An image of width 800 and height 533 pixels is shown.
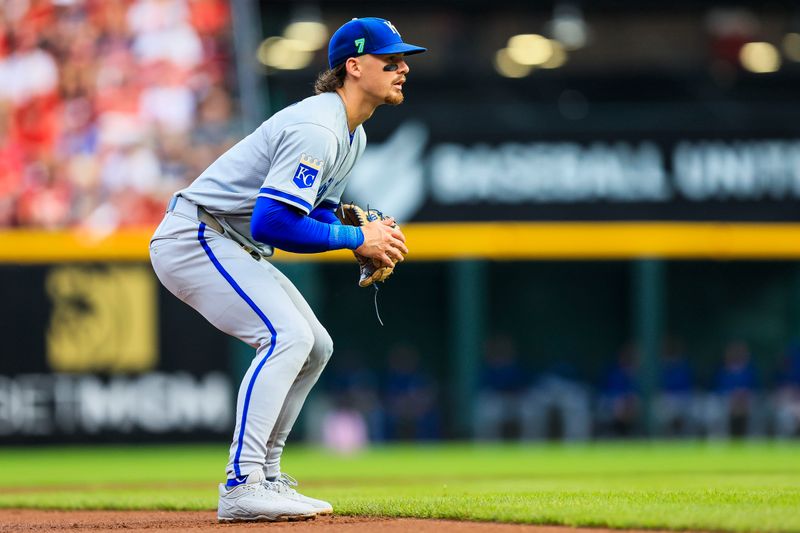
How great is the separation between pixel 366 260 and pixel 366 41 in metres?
0.88

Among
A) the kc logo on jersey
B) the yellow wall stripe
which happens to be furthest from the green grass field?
the yellow wall stripe

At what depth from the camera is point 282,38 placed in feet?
62.8

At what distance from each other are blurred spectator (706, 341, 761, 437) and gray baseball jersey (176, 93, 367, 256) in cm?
1288

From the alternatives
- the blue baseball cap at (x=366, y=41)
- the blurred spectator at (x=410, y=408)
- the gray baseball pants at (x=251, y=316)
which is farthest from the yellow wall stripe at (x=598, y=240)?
the blue baseball cap at (x=366, y=41)

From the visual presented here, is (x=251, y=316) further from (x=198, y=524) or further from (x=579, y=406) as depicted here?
(x=579, y=406)

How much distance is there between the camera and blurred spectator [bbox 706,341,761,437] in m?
17.2

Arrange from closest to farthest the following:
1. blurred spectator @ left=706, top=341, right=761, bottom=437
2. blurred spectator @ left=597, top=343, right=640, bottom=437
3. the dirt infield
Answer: the dirt infield
blurred spectator @ left=706, top=341, right=761, bottom=437
blurred spectator @ left=597, top=343, right=640, bottom=437

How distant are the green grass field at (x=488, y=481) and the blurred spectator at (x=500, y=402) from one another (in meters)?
0.87

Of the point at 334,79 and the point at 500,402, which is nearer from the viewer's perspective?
the point at 334,79

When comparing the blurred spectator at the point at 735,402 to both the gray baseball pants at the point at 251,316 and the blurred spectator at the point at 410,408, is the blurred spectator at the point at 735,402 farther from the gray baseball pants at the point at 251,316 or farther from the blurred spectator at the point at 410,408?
the gray baseball pants at the point at 251,316

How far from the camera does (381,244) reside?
5.07 m

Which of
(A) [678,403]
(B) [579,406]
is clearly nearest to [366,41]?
(B) [579,406]

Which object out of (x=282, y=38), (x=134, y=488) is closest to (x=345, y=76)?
(x=134, y=488)

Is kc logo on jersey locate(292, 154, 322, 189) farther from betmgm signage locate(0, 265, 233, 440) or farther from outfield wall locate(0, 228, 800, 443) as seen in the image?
betmgm signage locate(0, 265, 233, 440)
